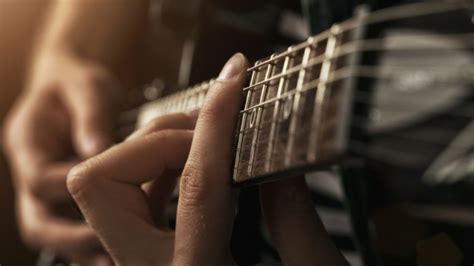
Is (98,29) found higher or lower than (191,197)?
higher

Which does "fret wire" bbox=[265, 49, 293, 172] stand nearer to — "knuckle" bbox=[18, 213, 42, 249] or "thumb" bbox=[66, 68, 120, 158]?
"thumb" bbox=[66, 68, 120, 158]

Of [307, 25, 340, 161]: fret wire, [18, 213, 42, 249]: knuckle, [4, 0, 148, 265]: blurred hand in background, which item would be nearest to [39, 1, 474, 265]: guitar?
[307, 25, 340, 161]: fret wire

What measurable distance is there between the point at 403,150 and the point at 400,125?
0.18 ft

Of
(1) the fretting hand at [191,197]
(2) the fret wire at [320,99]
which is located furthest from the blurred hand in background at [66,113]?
(2) the fret wire at [320,99]

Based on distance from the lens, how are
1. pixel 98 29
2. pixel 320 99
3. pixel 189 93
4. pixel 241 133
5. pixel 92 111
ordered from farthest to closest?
pixel 98 29 → pixel 92 111 → pixel 189 93 → pixel 241 133 → pixel 320 99

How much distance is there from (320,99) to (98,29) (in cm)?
99

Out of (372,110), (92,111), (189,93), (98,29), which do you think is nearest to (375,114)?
(372,110)

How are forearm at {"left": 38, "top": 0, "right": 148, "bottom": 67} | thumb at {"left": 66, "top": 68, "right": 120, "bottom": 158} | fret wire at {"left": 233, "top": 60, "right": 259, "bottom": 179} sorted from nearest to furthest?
fret wire at {"left": 233, "top": 60, "right": 259, "bottom": 179}, thumb at {"left": 66, "top": 68, "right": 120, "bottom": 158}, forearm at {"left": 38, "top": 0, "right": 148, "bottom": 67}

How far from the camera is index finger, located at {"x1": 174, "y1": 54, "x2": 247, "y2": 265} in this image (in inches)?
18.0

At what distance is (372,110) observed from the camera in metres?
0.38

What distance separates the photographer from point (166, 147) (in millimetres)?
541

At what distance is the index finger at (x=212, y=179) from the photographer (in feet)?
1.50

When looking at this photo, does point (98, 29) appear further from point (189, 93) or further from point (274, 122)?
point (274, 122)

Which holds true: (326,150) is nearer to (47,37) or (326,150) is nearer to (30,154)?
(30,154)
